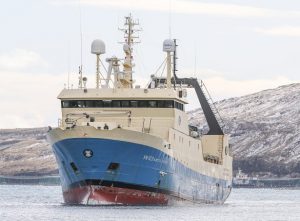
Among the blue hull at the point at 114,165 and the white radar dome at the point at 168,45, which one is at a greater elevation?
the white radar dome at the point at 168,45

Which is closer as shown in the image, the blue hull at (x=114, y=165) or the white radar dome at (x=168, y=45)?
the blue hull at (x=114, y=165)

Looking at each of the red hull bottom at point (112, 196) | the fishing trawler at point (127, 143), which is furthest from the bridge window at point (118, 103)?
the red hull bottom at point (112, 196)

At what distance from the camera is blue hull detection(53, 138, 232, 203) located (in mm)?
113250

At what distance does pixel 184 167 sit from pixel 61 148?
1377cm

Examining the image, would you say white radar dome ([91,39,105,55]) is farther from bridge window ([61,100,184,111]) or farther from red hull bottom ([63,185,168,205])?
red hull bottom ([63,185,168,205])

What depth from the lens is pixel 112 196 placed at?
11406cm

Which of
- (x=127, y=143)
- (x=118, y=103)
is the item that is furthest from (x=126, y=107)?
(x=127, y=143)

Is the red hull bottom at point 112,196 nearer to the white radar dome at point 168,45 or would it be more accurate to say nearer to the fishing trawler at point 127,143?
the fishing trawler at point 127,143

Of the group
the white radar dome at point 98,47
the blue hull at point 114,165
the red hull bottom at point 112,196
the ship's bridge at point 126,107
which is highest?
the white radar dome at point 98,47

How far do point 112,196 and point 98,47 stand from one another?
1662cm

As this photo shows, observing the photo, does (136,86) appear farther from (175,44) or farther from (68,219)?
(68,219)

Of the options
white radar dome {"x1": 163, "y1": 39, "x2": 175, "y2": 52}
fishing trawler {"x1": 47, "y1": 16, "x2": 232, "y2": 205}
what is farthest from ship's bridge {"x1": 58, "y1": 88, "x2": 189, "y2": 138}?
white radar dome {"x1": 163, "y1": 39, "x2": 175, "y2": 52}

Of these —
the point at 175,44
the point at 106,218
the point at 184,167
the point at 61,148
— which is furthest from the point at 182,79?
the point at 106,218

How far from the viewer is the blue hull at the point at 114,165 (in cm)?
11325
